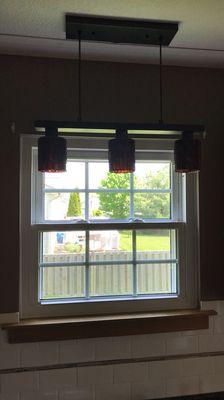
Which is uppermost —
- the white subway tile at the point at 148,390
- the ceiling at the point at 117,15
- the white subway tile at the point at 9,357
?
the ceiling at the point at 117,15

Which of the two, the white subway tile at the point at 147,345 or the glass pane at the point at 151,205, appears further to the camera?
the glass pane at the point at 151,205

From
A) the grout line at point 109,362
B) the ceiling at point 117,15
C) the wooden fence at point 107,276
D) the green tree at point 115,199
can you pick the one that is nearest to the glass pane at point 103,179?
the green tree at point 115,199

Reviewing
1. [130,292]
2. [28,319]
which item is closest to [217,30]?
[130,292]

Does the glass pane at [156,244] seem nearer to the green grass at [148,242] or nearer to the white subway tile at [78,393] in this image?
the green grass at [148,242]

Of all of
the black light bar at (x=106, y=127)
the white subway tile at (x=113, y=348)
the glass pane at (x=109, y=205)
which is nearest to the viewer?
the black light bar at (x=106, y=127)

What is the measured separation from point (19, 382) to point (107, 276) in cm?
62

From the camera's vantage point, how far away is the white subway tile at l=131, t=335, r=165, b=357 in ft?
5.68

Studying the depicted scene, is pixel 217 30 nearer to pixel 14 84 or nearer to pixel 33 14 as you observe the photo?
pixel 33 14

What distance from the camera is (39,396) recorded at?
1645 millimetres

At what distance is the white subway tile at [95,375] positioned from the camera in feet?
5.51

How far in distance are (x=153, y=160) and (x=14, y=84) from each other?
0.77m

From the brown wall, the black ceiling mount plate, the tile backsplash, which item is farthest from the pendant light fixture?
the tile backsplash

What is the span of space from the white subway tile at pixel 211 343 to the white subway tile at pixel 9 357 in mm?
891

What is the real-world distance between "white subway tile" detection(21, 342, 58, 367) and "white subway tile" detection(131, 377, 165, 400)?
0.41 metres
